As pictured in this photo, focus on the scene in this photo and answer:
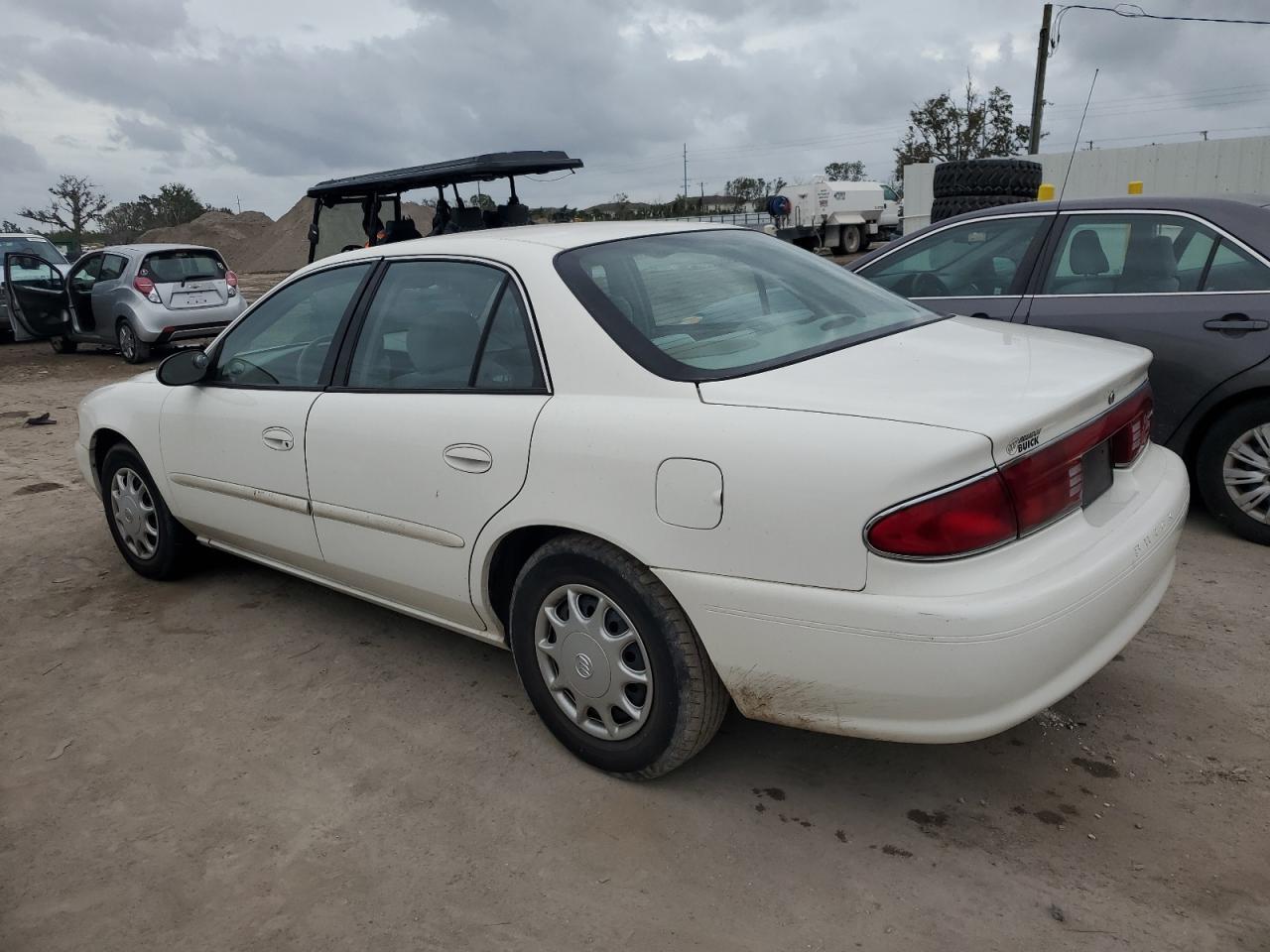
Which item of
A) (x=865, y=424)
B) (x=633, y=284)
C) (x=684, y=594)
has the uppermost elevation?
(x=633, y=284)

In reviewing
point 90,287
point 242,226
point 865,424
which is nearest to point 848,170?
point 242,226

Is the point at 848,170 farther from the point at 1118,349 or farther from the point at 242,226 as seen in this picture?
the point at 1118,349

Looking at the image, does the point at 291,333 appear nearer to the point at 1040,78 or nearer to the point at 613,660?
the point at 613,660

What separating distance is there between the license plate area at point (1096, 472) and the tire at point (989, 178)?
6.67m

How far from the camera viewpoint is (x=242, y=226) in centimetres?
4641

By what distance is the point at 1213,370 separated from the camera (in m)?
4.34

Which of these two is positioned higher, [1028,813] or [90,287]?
[90,287]

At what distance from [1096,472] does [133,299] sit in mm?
12684

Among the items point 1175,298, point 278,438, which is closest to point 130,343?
point 278,438

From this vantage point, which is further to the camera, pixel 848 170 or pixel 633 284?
pixel 848 170

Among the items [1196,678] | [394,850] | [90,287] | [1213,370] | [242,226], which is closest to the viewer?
Result: [394,850]

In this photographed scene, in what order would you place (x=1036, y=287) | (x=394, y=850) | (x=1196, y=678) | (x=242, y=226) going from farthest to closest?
(x=242, y=226) < (x=1036, y=287) < (x=1196, y=678) < (x=394, y=850)

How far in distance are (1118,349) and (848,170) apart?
50182 mm

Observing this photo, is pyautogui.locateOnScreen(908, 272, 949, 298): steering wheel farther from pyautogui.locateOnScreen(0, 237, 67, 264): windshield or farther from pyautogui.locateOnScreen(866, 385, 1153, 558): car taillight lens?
pyautogui.locateOnScreen(0, 237, 67, 264): windshield
